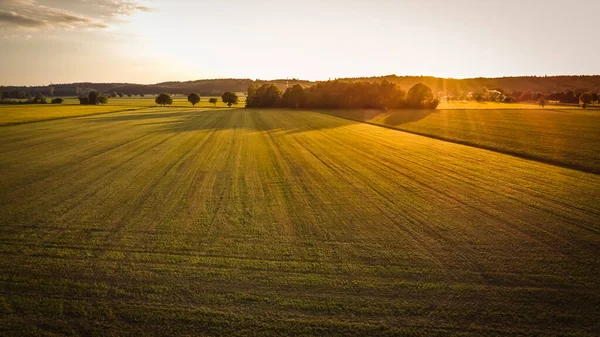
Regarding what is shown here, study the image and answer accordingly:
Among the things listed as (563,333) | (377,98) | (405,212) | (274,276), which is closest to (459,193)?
(405,212)

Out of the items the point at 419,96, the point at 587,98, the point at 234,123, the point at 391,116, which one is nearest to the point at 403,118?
the point at 391,116

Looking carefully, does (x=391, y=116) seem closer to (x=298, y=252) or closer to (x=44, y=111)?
(x=298, y=252)

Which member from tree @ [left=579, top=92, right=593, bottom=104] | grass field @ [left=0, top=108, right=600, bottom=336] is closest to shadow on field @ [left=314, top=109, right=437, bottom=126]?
grass field @ [left=0, top=108, right=600, bottom=336]

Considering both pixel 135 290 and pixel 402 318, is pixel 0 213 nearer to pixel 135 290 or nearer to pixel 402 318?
pixel 135 290

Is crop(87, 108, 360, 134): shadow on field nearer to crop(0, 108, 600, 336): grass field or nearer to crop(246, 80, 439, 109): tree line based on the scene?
crop(0, 108, 600, 336): grass field

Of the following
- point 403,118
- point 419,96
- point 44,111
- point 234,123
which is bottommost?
point 234,123

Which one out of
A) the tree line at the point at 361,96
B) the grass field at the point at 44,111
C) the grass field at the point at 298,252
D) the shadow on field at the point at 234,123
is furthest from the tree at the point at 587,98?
the grass field at the point at 44,111
